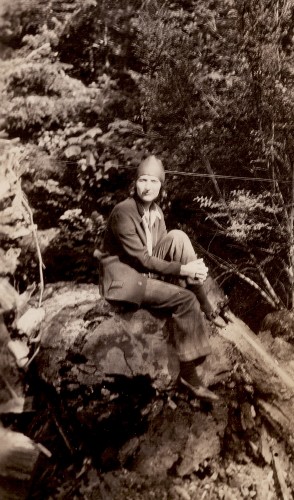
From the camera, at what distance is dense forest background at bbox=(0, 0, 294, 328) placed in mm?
2477

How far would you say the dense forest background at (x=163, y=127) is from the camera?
2.48 metres

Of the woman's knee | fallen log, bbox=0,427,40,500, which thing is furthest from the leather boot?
fallen log, bbox=0,427,40,500

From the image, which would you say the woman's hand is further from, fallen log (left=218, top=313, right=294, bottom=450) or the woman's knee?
fallen log (left=218, top=313, right=294, bottom=450)

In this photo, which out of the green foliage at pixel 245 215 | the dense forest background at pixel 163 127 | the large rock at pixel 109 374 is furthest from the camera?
the green foliage at pixel 245 215

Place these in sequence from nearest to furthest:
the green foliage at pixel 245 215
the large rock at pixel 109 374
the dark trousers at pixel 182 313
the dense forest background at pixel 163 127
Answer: the large rock at pixel 109 374
the dark trousers at pixel 182 313
the dense forest background at pixel 163 127
the green foliage at pixel 245 215

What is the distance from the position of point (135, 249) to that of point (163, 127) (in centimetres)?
93

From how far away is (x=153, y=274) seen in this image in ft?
7.80

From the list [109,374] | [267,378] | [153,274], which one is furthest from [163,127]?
[267,378]

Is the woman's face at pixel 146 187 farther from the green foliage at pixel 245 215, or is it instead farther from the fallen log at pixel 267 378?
the fallen log at pixel 267 378

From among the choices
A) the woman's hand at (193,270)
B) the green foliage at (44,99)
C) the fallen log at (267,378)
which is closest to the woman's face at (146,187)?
the woman's hand at (193,270)

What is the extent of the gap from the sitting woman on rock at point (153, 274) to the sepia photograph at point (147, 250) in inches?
0.4

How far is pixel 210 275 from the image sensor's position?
2.74 metres

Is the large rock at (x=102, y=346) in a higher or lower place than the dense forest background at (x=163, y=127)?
lower

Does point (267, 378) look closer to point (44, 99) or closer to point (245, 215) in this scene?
point (245, 215)
